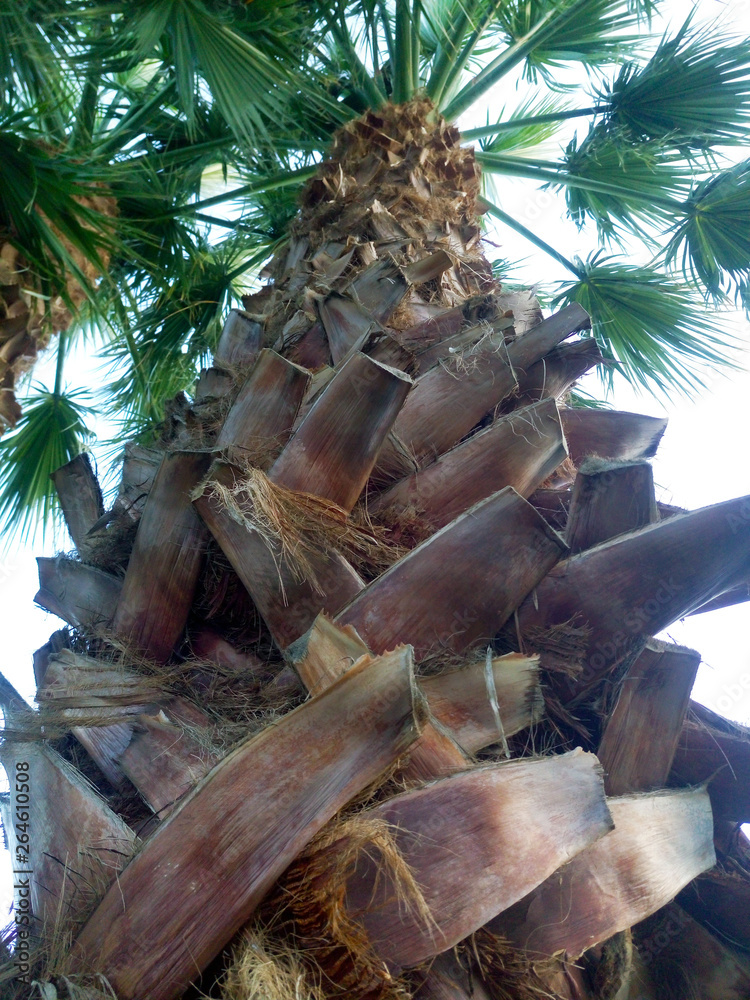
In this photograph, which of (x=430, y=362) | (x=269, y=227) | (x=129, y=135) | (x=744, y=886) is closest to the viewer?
(x=744, y=886)

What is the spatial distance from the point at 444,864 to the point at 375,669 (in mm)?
289

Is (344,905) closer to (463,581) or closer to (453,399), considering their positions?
(463,581)

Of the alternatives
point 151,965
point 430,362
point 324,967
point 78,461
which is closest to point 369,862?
point 324,967

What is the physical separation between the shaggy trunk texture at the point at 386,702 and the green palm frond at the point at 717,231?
6.91 feet

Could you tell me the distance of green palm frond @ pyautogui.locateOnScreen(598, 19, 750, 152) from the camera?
3.59 m

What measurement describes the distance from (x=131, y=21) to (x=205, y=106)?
1036 mm

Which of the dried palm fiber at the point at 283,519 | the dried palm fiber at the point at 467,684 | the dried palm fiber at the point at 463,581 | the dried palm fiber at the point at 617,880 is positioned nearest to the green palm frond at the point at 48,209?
the dried palm fiber at the point at 283,519

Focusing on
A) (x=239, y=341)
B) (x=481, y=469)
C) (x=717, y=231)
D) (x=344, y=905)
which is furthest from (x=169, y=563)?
(x=717, y=231)

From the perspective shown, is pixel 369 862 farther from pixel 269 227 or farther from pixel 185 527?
pixel 269 227

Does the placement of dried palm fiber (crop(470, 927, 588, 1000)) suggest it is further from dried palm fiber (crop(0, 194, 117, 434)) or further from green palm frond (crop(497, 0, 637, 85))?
green palm frond (crop(497, 0, 637, 85))

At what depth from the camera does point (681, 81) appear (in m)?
3.77

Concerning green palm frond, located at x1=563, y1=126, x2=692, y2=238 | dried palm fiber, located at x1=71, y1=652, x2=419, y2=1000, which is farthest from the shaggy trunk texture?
green palm frond, located at x1=563, y1=126, x2=692, y2=238

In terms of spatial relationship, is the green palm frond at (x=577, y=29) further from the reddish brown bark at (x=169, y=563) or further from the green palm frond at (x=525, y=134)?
the reddish brown bark at (x=169, y=563)

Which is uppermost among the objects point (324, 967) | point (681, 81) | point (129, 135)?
point (129, 135)
